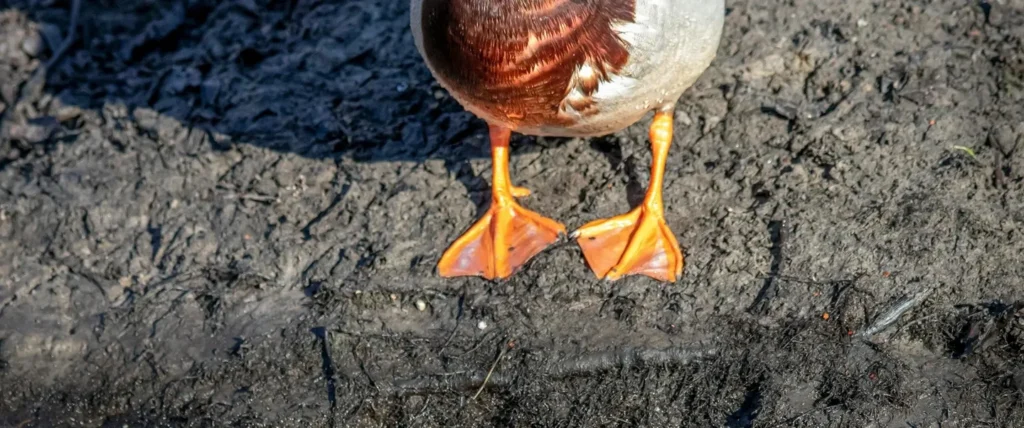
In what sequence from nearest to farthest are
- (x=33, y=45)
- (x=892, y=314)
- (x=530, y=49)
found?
(x=530, y=49), (x=892, y=314), (x=33, y=45)

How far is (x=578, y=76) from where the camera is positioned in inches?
123

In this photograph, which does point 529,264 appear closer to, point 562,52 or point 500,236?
point 500,236

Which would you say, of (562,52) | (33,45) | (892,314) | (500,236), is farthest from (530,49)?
(33,45)

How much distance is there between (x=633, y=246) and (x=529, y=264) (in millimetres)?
389

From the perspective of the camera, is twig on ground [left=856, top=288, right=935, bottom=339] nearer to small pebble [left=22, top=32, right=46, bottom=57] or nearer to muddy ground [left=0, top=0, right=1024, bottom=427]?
muddy ground [left=0, top=0, right=1024, bottom=427]

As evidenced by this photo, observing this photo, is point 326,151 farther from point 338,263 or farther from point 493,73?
Answer: point 493,73

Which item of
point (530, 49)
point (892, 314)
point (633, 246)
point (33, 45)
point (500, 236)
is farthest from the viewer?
point (33, 45)

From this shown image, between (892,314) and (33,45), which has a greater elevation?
(892,314)

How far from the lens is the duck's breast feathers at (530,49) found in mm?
3006

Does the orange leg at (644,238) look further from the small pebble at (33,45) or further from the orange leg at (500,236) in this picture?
the small pebble at (33,45)

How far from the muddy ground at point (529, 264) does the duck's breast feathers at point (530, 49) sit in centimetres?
78

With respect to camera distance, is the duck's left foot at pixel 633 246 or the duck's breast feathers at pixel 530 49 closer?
the duck's breast feathers at pixel 530 49

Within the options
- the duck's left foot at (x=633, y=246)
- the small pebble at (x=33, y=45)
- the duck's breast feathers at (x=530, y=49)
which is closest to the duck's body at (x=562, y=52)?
the duck's breast feathers at (x=530, y=49)

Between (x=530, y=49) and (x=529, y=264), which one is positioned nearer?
Answer: (x=530, y=49)
